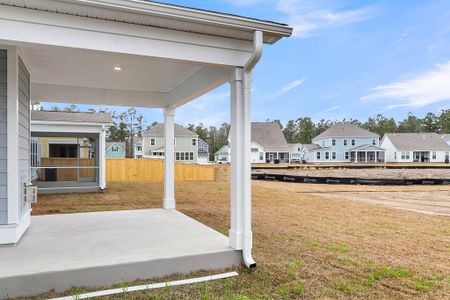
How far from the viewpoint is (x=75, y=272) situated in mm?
3193

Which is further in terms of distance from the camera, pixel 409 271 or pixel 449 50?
pixel 449 50

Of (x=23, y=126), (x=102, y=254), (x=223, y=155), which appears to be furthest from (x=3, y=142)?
(x=223, y=155)

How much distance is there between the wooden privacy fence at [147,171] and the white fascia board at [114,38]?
1506 cm

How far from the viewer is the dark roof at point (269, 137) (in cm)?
4029

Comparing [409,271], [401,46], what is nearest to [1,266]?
[409,271]

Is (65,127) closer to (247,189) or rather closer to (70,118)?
(70,118)

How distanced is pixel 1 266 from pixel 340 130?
42629 mm

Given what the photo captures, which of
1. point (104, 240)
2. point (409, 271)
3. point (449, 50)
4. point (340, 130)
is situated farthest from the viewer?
point (340, 130)

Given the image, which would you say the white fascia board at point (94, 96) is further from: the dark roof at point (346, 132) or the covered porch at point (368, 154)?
the covered porch at point (368, 154)

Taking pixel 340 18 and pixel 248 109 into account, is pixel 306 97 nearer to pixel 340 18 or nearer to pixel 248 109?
pixel 340 18

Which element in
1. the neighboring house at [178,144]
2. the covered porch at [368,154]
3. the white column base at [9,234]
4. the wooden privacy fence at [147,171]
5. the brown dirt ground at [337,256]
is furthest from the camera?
the covered porch at [368,154]

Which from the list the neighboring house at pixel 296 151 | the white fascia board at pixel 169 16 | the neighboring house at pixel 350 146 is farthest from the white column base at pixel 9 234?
the neighboring house at pixel 296 151

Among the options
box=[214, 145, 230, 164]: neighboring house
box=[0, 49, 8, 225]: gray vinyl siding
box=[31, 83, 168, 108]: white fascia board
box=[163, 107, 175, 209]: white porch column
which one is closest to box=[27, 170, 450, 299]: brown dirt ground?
box=[163, 107, 175, 209]: white porch column

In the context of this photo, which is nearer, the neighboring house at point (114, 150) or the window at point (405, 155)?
the neighboring house at point (114, 150)
